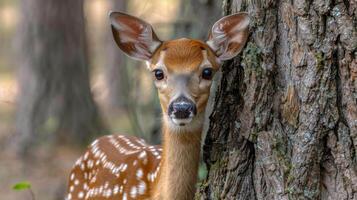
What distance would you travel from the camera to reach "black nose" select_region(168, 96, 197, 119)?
4711 mm

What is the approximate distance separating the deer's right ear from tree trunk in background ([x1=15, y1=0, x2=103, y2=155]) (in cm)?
632

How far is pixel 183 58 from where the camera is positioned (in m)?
5.02

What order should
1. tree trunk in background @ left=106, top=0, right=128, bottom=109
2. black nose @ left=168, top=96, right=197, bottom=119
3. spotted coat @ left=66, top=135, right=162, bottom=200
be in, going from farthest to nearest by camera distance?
1. tree trunk in background @ left=106, top=0, right=128, bottom=109
2. spotted coat @ left=66, top=135, right=162, bottom=200
3. black nose @ left=168, top=96, right=197, bottom=119

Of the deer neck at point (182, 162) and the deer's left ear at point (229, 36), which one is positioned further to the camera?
the deer neck at point (182, 162)

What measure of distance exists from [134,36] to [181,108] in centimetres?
76

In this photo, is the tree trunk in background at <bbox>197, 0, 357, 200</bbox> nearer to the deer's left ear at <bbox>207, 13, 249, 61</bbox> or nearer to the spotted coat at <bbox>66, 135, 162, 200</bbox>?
the deer's left ear at <bbox>207, 13, 249, 61</bbox>

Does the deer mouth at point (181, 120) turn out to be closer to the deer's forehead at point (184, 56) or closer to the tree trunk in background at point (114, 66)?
the deer's forehead at point (184, 56)

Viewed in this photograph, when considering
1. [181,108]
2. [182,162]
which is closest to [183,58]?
[181,108]

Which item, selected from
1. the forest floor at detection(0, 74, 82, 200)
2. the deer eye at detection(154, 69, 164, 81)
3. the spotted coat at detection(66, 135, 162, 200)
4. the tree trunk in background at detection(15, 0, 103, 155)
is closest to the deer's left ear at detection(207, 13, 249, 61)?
the deer eye at detection(154, 69, 164, 81)

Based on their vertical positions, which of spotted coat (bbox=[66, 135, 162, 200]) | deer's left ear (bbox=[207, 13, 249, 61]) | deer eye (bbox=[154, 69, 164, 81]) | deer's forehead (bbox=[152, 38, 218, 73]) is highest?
deer's left ear (bbox=[207, 13, 249, 61])

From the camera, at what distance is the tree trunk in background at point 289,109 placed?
14.9ft

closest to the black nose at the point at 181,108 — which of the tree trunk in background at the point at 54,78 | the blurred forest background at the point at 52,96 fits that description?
the blurred forest background at the point at 52,96

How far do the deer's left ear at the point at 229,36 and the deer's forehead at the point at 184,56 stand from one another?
69 mm

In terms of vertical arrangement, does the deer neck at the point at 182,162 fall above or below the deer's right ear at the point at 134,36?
below
